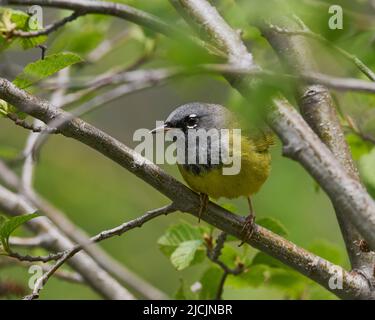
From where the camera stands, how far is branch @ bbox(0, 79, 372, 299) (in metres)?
2.43

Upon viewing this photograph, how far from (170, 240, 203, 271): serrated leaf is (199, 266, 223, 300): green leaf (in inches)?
8.8

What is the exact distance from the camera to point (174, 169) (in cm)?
685

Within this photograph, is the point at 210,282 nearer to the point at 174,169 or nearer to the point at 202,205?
the point at 202,205

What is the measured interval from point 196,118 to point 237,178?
1.51ft

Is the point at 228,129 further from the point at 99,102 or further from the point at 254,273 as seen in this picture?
the point at 99,102

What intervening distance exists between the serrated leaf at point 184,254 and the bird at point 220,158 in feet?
0.78

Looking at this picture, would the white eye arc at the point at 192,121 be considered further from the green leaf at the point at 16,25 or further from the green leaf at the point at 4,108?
the green leaf at the point at 4,108

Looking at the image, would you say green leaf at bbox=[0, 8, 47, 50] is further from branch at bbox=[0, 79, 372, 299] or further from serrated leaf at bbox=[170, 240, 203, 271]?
serrated leaf at bbox=[170, 240, 203, 271]

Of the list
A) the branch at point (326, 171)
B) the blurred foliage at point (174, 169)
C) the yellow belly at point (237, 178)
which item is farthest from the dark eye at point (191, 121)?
the branch at point (326, 171)

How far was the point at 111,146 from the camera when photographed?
2467 mm

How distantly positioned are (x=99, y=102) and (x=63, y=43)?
6.15ft

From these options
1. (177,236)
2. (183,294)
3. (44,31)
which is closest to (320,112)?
(177,236)

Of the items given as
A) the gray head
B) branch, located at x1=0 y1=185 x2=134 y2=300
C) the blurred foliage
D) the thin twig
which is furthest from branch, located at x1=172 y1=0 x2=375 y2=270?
branch, located at x1=0 y1=185 x2=134 y2=300

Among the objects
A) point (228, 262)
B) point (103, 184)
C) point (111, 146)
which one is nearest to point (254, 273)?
point (228, 262)
